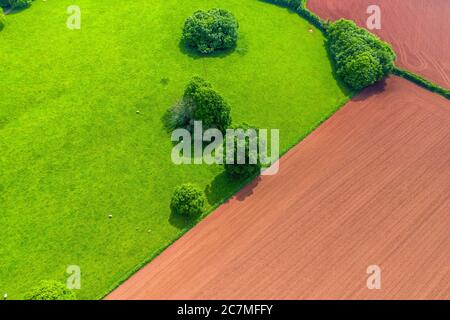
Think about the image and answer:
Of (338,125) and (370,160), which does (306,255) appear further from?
(338,125)

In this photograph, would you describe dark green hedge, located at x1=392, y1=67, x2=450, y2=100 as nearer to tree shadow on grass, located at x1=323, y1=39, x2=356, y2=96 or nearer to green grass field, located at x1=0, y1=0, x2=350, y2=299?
tree shadow on grass, located at x1=323, y1=39, x2=356, y2=96

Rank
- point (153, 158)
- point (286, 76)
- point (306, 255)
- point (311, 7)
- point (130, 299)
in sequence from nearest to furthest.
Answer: point (130, 299), point (306, 255), point (153, 158), point (286, 76), point (311, 7)

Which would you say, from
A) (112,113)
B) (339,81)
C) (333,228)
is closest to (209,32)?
(112,113)

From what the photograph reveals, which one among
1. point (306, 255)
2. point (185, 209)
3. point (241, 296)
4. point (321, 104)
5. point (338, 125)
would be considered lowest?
point (241, 296)

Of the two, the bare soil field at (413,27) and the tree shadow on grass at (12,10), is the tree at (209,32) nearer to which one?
the bare soil field at (413,27)

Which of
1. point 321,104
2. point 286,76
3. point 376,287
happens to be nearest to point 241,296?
point 376,287

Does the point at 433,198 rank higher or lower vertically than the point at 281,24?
lower

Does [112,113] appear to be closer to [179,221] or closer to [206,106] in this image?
[206,106]
